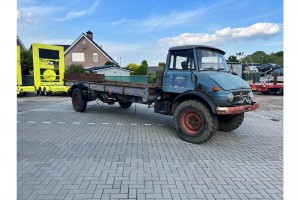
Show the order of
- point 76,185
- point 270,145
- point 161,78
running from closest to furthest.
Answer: point 76,185, point 270,145, point 161,78

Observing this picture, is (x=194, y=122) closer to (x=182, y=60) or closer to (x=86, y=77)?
(x=182, y=60)

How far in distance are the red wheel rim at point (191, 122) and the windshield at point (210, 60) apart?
1201mm

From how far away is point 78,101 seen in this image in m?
10.4

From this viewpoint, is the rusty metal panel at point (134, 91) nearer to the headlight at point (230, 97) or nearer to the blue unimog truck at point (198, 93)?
the blue unimog truck at point (198, 93)

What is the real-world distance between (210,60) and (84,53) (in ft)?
121

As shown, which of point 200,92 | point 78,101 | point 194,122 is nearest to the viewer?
point 200,92

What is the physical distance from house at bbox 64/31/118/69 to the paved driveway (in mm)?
34352

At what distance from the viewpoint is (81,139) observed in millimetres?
6293

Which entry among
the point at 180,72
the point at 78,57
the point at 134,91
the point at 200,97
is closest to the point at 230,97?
the point at 200,97

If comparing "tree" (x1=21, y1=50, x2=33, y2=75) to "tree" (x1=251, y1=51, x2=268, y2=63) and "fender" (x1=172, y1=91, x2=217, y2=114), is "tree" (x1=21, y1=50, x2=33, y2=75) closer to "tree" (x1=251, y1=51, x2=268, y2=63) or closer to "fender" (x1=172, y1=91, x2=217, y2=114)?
"fender" (x1=172, y1=91, x2=217, y2=114)

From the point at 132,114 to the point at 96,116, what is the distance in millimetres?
1483

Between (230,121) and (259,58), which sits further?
(259,58)
